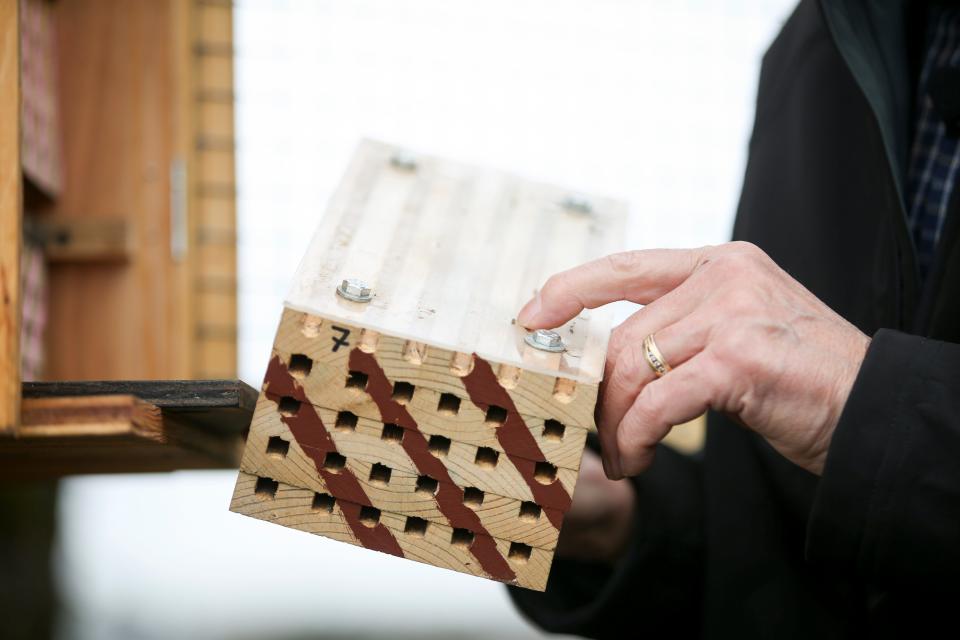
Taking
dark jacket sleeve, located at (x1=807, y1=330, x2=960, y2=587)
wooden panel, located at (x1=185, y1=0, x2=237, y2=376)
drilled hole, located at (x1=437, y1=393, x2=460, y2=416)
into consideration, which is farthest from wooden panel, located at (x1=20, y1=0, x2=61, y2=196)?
dark jacket sleeve, located at (x1=807, y1=330, x2=960, y2=587)

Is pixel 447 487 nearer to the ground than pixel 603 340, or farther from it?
nearer to the ground

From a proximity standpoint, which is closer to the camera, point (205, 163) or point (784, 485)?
point (784, 485)

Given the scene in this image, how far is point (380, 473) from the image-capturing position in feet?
3.19

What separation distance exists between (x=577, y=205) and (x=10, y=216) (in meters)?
0.74

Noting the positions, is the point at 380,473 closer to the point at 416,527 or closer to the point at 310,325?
the point at 416,527

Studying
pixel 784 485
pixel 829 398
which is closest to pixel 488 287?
pixel 829 398

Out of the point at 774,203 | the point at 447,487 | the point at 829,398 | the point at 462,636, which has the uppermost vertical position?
the point at 774,203

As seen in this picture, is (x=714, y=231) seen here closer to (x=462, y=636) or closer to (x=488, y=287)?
(x=488, y=287)

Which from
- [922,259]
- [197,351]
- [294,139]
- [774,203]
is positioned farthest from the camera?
[294,139]

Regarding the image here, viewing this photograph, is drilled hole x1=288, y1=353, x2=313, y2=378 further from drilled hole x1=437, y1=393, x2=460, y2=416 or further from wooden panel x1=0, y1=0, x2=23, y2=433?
wooden panel x1=0, y1=0, x2=23, y2=433

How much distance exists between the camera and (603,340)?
1034mm

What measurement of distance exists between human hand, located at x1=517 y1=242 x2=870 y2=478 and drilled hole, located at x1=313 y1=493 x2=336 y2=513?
0.30m

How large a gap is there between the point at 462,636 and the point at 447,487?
164 inches

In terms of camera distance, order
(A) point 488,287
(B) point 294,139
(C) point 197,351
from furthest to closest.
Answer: (B) point 294,139 < (C) point 197,351 < (A) point 488,287
